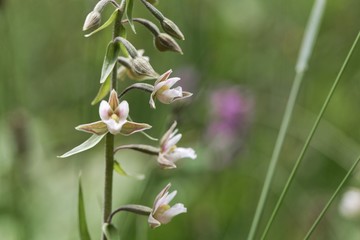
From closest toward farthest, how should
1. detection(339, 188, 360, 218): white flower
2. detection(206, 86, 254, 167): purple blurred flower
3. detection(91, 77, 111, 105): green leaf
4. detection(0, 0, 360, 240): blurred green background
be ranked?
1. detection(91, 77, 111, 105): green leaf
2. detection(339, 188, 360, 218): white flower
3. detection(0, 0, 360, 240): blurred green background
4. detection(206, 86, 254, 167): purple blurred flower

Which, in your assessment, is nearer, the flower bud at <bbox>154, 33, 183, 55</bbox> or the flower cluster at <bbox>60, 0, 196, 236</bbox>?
the flower cluster at <bbox>60, 0, 196, 236</bbox>

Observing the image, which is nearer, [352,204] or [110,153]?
[110,153]

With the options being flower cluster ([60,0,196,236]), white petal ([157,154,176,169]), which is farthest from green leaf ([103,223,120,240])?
white petal ([157,154,176,169])

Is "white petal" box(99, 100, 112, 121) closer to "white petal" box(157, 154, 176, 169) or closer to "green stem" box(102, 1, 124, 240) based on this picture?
"green stem" box(102, 1, 124, 240)

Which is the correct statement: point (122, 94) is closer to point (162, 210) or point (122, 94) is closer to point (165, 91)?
point (165, 91)

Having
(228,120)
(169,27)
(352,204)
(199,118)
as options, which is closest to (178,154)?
Result: (169,27)

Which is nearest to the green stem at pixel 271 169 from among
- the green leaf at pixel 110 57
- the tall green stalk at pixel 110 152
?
the tall green stalk at pixel 110 152

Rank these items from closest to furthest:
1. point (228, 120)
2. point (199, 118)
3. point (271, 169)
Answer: point (271, 169) < point (228, 120) < point (199, 118)
